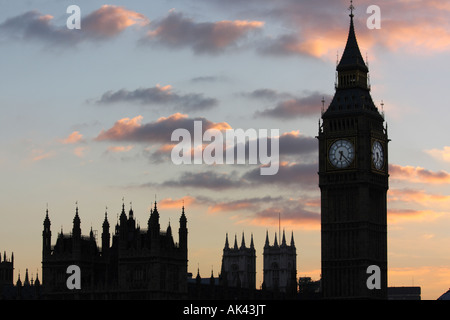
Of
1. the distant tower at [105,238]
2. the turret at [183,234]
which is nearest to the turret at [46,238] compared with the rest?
the distant tower at [105,238]

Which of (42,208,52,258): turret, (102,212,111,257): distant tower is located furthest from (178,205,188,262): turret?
(42,208,52,258): turret

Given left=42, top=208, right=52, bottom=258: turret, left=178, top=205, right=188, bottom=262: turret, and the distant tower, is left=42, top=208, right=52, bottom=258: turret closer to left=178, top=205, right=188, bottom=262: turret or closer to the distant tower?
the distant tower

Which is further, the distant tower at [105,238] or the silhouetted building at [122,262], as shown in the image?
the distant tower at [105,238]

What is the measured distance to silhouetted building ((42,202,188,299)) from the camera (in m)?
184

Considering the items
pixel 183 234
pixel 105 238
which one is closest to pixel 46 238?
Answer: pixel 105 238

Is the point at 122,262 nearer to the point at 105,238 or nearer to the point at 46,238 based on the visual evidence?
the point at 105,238

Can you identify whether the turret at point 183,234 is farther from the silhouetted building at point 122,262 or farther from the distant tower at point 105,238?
the distant tower at point 105,238

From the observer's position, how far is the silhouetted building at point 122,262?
604 ft
